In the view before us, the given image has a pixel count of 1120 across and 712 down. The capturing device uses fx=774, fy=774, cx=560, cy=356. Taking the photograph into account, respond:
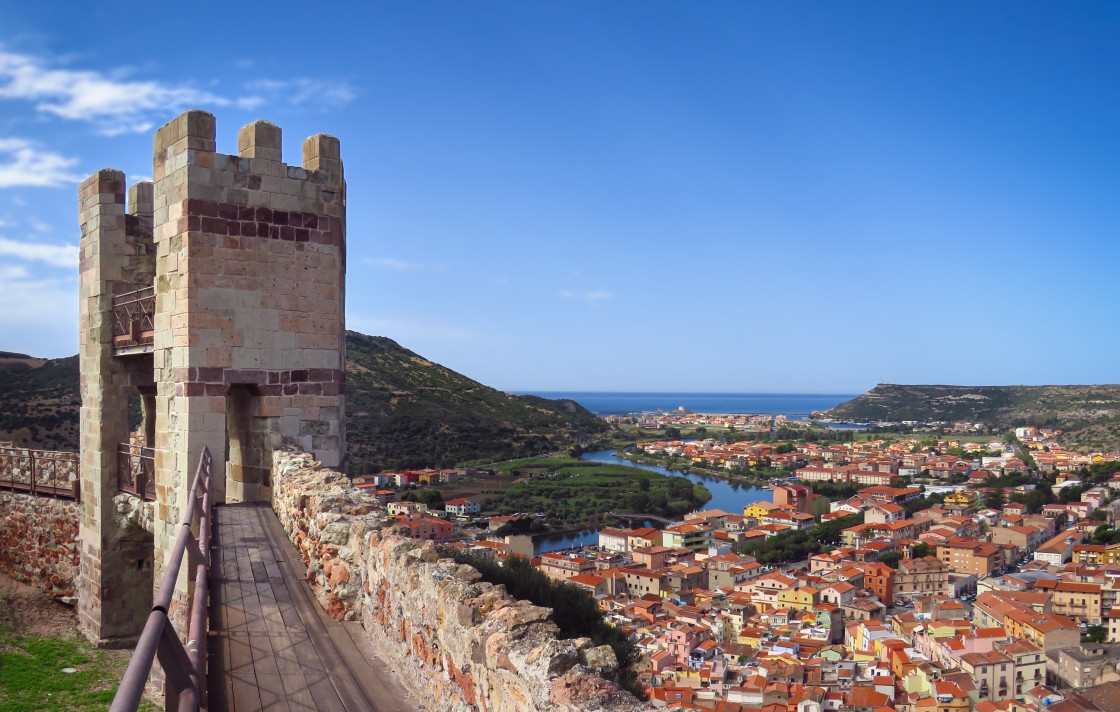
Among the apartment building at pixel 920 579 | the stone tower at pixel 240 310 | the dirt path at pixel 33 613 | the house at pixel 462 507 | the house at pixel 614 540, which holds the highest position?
the stone tower at pixel 240 310

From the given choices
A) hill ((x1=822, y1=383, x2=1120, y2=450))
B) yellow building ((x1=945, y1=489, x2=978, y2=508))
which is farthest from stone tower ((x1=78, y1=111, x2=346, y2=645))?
hill ((x1=822, y1=383, x2=1120, y2=450))

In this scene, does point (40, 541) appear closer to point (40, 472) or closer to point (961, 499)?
point (40, 472)

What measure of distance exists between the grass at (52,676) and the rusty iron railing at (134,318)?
3.77 m

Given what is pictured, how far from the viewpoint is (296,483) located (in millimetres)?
5750

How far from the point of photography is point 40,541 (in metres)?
11.5

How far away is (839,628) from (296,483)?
31.9m

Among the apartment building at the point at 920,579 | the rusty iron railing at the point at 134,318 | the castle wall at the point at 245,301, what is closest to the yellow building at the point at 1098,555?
the apartment building at the point at 920,579

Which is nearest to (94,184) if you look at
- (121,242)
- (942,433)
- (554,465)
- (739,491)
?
(121,242)

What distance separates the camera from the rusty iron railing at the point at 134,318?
8.59 metres

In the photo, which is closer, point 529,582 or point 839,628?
point 529,582

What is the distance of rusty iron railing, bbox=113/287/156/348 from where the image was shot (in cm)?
859

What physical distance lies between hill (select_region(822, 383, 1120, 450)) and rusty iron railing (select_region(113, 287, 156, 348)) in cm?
9591

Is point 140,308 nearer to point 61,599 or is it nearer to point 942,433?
point 61,599

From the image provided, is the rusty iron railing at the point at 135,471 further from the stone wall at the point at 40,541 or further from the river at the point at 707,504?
the river at the point at 707,504
